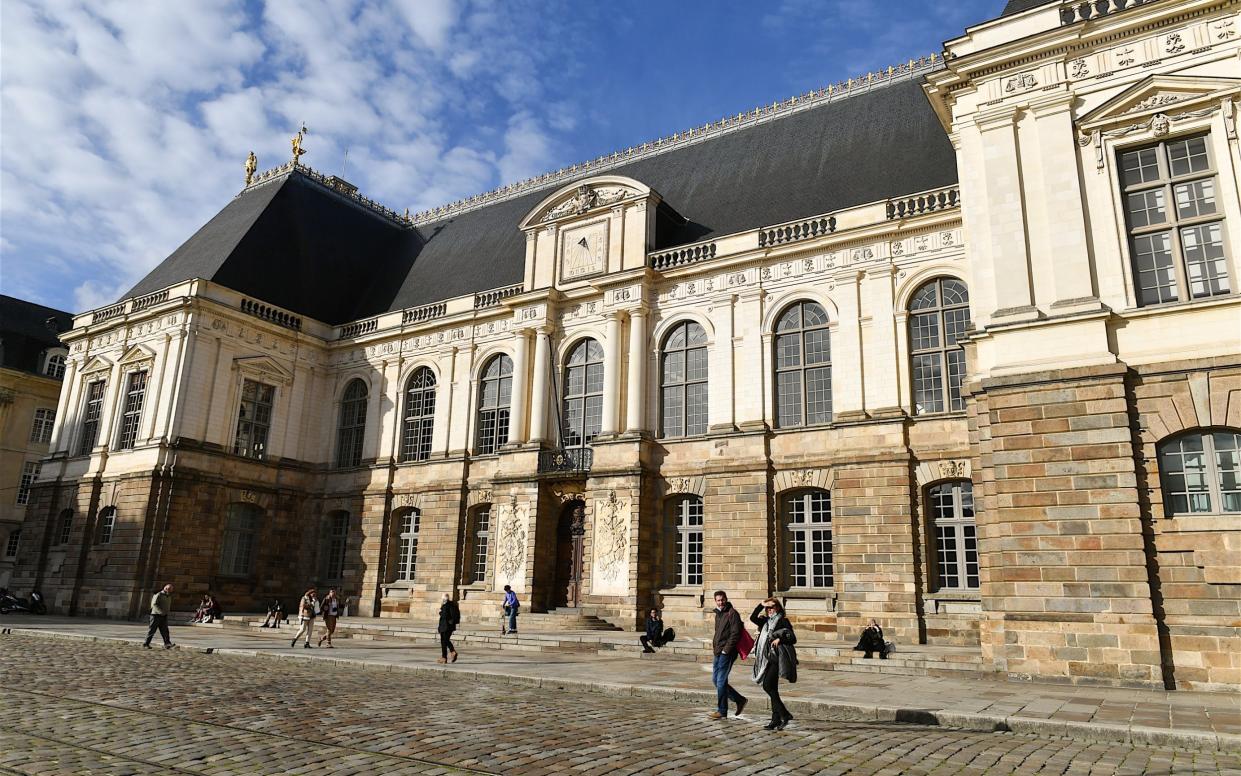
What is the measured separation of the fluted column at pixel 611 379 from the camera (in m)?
24.5

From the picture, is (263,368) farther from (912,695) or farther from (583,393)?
(912,695)

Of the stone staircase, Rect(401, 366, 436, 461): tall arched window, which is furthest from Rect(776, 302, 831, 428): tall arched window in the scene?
Rect(401, 366, 436, 461): tall arched window

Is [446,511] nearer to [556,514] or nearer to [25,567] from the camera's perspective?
[556,514]

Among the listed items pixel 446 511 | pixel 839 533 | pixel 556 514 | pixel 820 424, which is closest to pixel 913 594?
pixel 839 533

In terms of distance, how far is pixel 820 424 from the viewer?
69.9ft

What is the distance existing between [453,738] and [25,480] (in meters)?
38.9

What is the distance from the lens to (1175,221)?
553 inches

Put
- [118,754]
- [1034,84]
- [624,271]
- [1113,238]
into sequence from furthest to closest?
[624,271] < [1034,84] < [1113,238] < [118,754]

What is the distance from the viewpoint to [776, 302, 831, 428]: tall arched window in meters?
21.8

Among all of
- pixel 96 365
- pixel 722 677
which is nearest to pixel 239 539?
pixel 96 365

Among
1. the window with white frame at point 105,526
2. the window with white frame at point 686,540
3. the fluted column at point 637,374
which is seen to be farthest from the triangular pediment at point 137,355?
the window with white frame at point 686,540

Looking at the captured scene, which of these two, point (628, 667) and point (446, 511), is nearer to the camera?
point (628, 667)

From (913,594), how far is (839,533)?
2.23 m

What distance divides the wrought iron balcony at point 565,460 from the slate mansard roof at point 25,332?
2596cm
